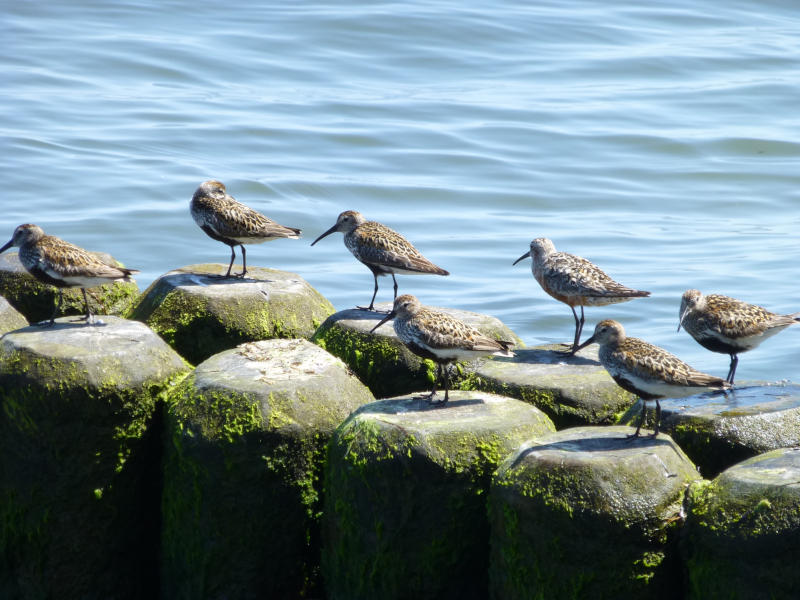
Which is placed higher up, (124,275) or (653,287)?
(124,275)

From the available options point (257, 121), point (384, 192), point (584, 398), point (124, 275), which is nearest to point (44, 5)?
point (257, 121)

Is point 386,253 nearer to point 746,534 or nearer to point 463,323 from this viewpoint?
point 463,323

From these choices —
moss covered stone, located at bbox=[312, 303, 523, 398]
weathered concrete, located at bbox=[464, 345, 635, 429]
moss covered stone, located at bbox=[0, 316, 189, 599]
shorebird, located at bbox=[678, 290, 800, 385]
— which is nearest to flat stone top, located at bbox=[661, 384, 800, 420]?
weathered concrete, located at bbox=[464, 345, 635, 429]

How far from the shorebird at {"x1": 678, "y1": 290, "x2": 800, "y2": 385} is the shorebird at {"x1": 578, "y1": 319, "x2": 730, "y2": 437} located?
152 centimetres

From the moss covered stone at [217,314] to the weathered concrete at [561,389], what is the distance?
1.73m

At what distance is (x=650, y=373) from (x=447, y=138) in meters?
17.1

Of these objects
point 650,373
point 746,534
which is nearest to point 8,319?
point 650,373

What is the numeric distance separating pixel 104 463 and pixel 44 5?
2701 cm

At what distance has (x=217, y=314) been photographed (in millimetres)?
8211

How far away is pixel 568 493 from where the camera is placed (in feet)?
17.8

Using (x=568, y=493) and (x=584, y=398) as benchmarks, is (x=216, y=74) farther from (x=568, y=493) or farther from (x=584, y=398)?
(x=568, y=493)

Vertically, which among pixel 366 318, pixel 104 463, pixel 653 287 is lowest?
pixel 653 287

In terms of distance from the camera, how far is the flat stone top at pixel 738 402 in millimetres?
6547

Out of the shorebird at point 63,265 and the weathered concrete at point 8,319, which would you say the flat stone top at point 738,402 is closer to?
the shorebird at point 63,265
